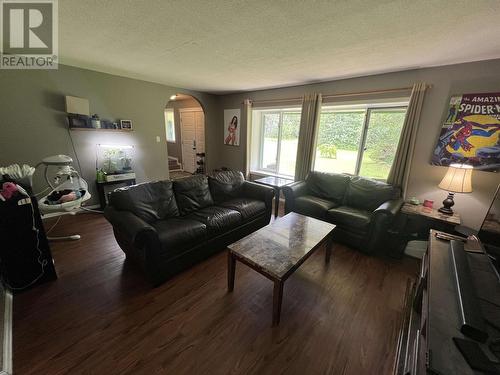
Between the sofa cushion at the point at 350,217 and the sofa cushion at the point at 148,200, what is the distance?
6.87 ft

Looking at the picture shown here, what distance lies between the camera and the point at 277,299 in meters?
1.47

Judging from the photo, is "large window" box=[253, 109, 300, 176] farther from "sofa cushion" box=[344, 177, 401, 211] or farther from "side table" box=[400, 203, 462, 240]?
"side table" box=[400, 203, 462, 240]

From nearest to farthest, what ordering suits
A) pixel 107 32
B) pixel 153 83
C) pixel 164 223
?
1. pixel 107 32
2. pixel 164 223
3. pixel 153 83

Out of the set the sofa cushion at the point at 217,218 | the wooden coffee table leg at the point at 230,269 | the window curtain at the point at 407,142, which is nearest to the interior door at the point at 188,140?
the sofa cushion at the point at 217,218

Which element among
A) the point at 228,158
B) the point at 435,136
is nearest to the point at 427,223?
the point at 435,136

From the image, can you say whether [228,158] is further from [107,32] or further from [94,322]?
[94,322]

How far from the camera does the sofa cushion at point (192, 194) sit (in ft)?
8.31

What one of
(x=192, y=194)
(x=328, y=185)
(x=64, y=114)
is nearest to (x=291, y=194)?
(x=328, y=185)

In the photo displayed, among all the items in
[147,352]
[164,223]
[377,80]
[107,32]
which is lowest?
[147,352]

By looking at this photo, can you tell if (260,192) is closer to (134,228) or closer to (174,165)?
(134,228)

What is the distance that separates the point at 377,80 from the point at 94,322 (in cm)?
428

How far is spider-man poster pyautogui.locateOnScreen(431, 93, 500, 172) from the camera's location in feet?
7.24

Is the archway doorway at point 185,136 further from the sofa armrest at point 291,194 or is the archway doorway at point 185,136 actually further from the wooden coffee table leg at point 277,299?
the wooden coffee table leg at point 277,299

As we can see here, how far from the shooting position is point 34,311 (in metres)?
1.57
